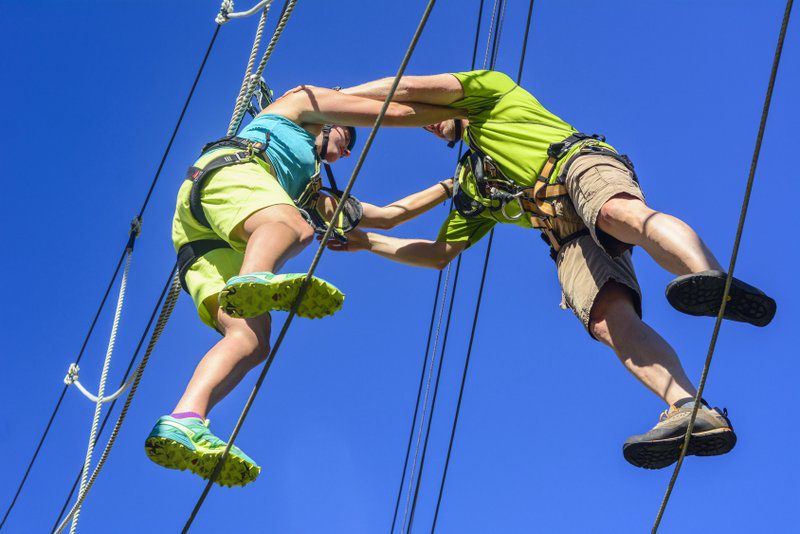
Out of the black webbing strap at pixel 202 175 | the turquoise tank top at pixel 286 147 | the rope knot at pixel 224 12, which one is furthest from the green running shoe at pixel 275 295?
the rope knot at pixel 224 12

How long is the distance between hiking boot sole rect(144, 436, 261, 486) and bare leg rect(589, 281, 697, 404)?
1426mm

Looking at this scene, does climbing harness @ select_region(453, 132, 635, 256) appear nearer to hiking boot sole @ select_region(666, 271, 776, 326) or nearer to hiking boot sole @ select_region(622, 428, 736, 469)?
hiking boot sole @ select_region(666, 271, 776, 326)

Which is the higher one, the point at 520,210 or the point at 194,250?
the point at 520,210

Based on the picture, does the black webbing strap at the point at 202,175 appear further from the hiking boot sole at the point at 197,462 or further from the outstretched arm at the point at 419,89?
the hiking boot sole at the point at 197,462

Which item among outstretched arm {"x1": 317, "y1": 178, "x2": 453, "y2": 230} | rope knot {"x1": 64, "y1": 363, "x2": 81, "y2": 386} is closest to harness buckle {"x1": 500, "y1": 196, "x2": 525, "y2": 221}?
outstretched arm {"x1": 317, "y1": 178, "x2": 453, "y2": 230}

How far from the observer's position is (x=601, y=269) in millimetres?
4449

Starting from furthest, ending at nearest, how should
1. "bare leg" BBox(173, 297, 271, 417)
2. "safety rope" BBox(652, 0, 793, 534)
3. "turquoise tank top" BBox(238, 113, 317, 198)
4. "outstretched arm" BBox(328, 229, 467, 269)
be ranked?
1. "outstretched arm" BBox(328, 229, 467, 269)
2. "turquoise tank top" BBox(238, 113, 317, 198)
3. "bare leg" BBox(173, 297, 271, 417)
4. "safety rope" BBox(652, 0, 793, 534)

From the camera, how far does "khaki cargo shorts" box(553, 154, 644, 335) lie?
4145mm

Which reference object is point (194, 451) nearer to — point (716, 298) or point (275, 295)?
point (275, 295)

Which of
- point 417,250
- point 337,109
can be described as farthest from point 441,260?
point 337,109

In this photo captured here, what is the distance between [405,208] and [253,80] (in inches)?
46.6

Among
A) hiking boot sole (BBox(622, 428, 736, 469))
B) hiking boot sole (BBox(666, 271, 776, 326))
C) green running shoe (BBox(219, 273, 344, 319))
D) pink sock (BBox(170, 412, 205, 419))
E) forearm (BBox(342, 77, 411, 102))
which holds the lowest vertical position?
pink sock (BBox(170, 412, 205, 419))

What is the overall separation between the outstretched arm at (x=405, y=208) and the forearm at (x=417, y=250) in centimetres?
10

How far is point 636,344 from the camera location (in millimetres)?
4133
